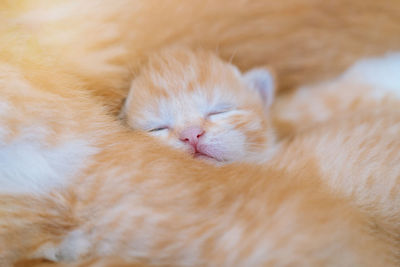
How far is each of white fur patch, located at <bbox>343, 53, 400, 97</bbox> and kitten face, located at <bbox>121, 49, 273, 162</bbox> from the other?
1.41 feet

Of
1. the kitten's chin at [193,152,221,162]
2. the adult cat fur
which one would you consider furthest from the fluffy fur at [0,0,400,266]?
the kitten's chin at [193,152,221,162]

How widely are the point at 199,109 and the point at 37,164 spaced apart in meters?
0.48

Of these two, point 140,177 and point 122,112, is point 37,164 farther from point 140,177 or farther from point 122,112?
point 122,112

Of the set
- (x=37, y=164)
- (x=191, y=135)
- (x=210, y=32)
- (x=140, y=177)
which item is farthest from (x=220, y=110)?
(x=37, y=164)

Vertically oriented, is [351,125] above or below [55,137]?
above

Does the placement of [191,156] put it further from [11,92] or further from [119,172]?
[11,92]

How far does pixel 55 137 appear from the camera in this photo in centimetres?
103

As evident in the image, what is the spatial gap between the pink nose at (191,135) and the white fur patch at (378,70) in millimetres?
712

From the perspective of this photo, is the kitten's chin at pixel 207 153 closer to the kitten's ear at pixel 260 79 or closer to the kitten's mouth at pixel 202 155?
the kitten's mouth at pixel 202 155

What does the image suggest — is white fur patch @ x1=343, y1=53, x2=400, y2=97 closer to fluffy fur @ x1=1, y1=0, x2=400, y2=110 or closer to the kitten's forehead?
fluffy fur @ x1=1, y1=0, x2=400, y2=110

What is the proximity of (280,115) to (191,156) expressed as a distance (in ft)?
1.88

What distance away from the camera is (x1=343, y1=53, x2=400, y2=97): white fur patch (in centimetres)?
159

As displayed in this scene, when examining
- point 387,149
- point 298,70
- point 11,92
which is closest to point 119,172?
point 11,92

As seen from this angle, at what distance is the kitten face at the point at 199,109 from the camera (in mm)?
1202
